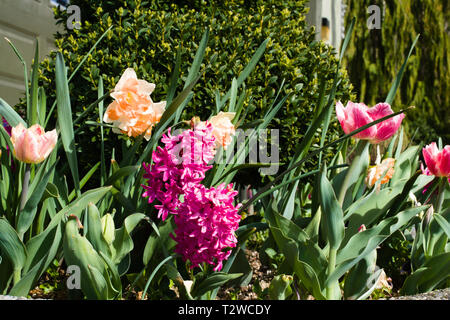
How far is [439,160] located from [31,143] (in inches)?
47.6

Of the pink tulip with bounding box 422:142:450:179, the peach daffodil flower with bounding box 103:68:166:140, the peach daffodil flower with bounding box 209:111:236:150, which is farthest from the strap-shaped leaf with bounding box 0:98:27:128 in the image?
the pink tulip with bounding box 422:142:450:179

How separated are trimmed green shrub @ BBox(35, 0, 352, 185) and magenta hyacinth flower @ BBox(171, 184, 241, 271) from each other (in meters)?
0.81

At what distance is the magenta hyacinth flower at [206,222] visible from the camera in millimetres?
1142

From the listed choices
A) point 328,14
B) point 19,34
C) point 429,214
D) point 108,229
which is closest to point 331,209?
point 429,214

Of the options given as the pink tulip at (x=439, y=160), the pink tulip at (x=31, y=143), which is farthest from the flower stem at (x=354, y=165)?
the pink tulip at (x=31, y=143)

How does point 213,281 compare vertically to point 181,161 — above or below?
below

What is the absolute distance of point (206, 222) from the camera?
1.15 meters

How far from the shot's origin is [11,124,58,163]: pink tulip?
1229 mm

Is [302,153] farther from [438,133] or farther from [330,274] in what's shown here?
[438,133]

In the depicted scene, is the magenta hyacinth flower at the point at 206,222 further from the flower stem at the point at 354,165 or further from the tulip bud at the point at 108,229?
the flower stem at the point at 354,165

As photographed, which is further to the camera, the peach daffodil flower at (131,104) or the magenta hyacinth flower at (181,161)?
the peach daffodil flower at (131,104)

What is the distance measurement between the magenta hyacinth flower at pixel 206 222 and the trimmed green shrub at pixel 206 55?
2.64 ft

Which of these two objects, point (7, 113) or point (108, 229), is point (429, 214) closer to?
point (108, 229)

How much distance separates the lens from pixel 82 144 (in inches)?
77.7
